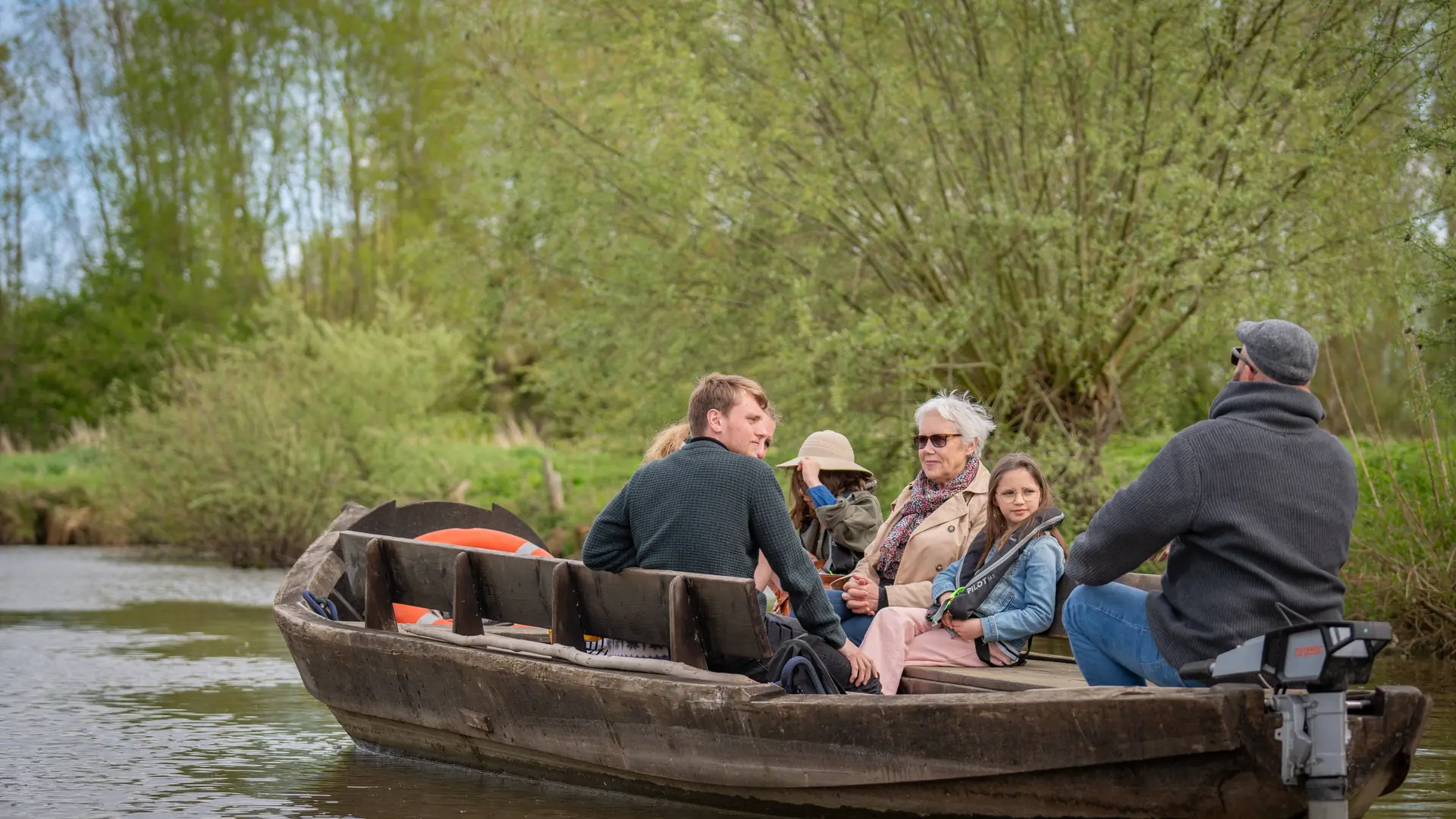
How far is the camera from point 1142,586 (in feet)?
20.8

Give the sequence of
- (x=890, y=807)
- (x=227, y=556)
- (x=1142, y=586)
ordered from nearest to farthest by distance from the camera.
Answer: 1. (x=890, y=807)
2. (x=1142, y=586)
3. (x=227, y=556)

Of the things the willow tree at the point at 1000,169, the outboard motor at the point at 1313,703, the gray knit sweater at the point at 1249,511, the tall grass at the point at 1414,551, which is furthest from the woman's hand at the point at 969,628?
the willow tree at the point at 1000,169

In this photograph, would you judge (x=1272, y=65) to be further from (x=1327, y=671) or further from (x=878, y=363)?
(x=1327, y=671)

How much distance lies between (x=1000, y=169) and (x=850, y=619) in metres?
7.61

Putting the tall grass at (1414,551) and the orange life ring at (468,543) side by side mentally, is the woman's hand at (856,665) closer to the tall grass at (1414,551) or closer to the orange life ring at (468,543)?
the orange life ring at (468,543)

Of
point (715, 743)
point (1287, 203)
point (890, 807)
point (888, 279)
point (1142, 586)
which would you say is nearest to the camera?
point (890, 807)

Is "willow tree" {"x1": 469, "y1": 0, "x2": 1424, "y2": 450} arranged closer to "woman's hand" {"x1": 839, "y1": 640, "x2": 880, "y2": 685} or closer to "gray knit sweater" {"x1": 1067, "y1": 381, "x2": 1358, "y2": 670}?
"woman's hand" {"x1": 839, "y1": 640, "x2": 880, "y2": 685}

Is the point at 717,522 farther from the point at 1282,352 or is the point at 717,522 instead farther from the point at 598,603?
the point at 1282,352

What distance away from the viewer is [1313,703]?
14.1ft

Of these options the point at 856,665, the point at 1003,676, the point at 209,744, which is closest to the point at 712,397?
the point at 856,665

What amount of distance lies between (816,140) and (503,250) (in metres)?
2.98

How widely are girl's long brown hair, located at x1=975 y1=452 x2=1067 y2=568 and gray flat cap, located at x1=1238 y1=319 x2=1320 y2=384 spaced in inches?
51.4

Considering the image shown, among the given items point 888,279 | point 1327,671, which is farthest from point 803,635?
point 888,279

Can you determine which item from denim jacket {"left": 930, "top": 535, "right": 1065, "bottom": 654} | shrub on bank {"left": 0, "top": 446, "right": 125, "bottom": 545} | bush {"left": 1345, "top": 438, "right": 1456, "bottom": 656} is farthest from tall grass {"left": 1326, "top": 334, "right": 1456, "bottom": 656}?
shrub on bank {"left": 0, "top": 446, "right": 125, "bottom": 545}
